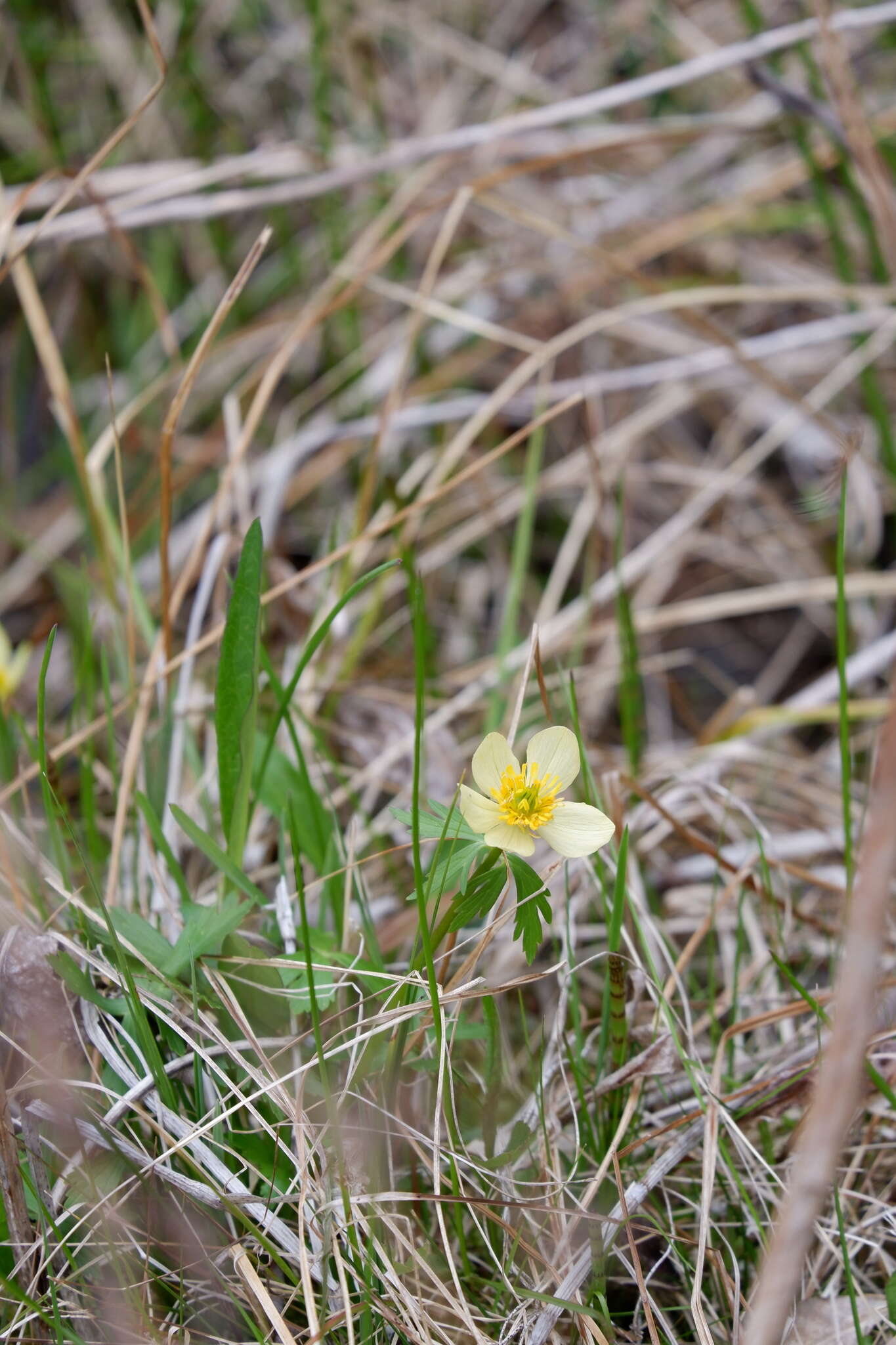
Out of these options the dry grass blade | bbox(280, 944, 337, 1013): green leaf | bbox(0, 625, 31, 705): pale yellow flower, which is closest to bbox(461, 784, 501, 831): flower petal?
bbox(280, 944, 337, 1013): green leaf

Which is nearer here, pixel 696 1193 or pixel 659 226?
pixel 696 1193

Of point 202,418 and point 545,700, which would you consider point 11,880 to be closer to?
point 545,700

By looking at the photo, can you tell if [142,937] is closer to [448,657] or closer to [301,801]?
[301,801]

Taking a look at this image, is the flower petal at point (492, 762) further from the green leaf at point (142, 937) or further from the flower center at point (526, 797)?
the green leaf at point (142, 937)

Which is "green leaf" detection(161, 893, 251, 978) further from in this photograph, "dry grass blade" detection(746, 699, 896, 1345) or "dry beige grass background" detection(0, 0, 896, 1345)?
"dry grass blade" detection(746, 699, 896, 1345)

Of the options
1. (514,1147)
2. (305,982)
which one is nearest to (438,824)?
(305,982)

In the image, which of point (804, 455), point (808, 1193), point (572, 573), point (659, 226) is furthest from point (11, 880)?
point (659, 226)

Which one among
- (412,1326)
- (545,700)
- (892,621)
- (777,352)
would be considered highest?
(545,700)
